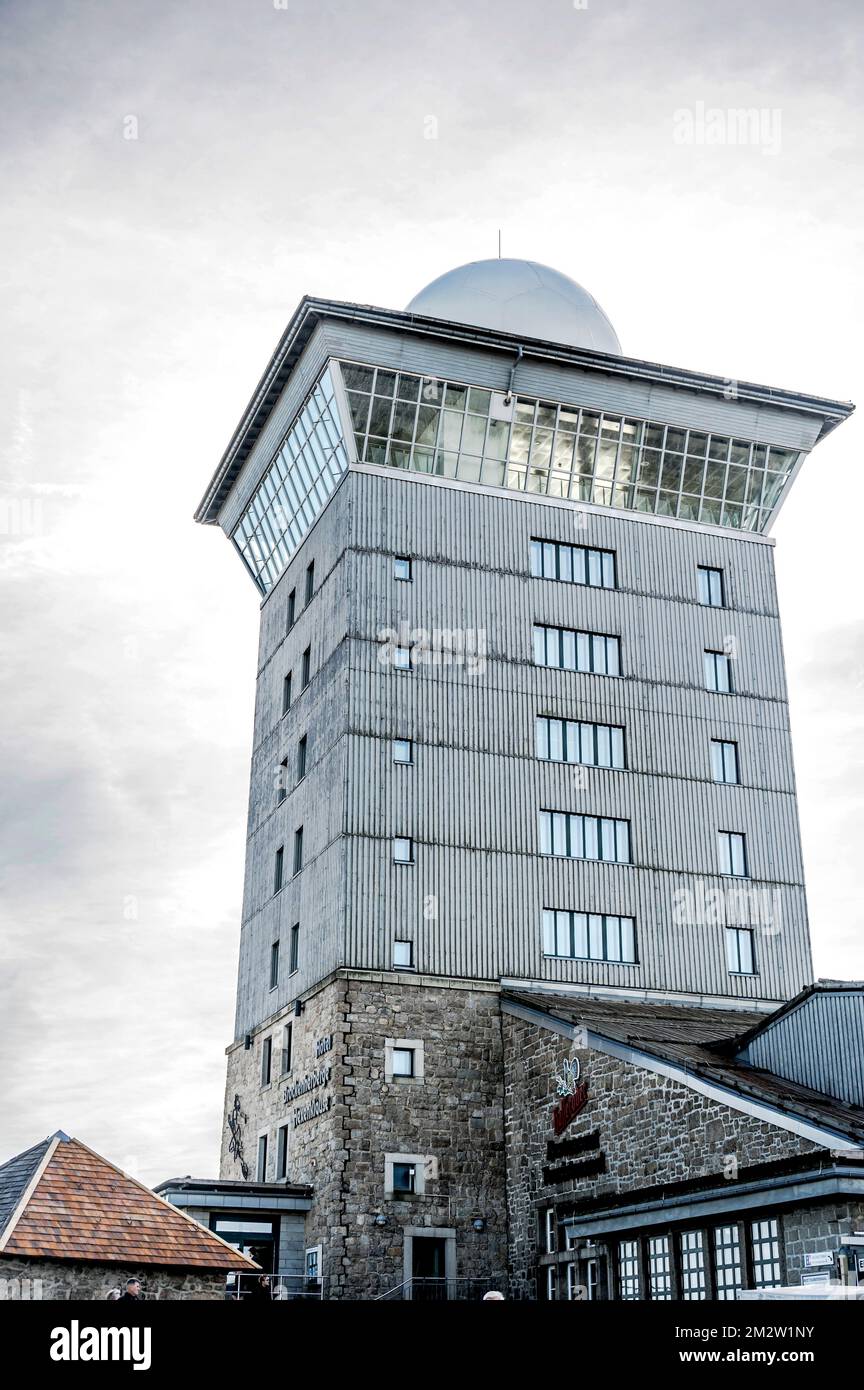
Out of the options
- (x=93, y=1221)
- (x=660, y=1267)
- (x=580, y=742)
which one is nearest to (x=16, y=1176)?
(x=93, y=1221)

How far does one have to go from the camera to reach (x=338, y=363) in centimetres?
4584

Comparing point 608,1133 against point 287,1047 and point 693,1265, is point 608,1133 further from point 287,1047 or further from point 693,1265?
point 287,1047

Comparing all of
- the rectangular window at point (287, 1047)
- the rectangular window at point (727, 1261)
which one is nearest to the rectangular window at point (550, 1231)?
the rectangular window at point (727, 1261)

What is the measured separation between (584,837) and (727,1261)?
18.4m

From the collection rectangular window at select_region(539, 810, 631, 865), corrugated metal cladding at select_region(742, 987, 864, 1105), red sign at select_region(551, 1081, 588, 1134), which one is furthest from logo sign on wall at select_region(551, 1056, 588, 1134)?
rectangular window at select_region(539, 810, 631, 865)

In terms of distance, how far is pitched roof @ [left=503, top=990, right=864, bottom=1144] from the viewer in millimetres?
28406

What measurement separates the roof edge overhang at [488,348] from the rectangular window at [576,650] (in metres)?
9.30

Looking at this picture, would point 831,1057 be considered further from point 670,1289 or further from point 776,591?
point 776,591

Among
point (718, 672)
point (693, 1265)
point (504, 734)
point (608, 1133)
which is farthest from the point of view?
point (718, 672)

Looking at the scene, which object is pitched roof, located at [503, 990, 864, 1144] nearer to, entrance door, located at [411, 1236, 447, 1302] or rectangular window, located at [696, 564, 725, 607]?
entrance door, located at [411, 1236, 447, 1302]

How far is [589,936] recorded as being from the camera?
43.4 metres

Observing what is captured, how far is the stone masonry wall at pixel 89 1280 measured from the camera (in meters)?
23.4

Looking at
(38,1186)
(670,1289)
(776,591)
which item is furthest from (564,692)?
(38,1186)

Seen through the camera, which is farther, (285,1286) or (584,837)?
(584,837)
